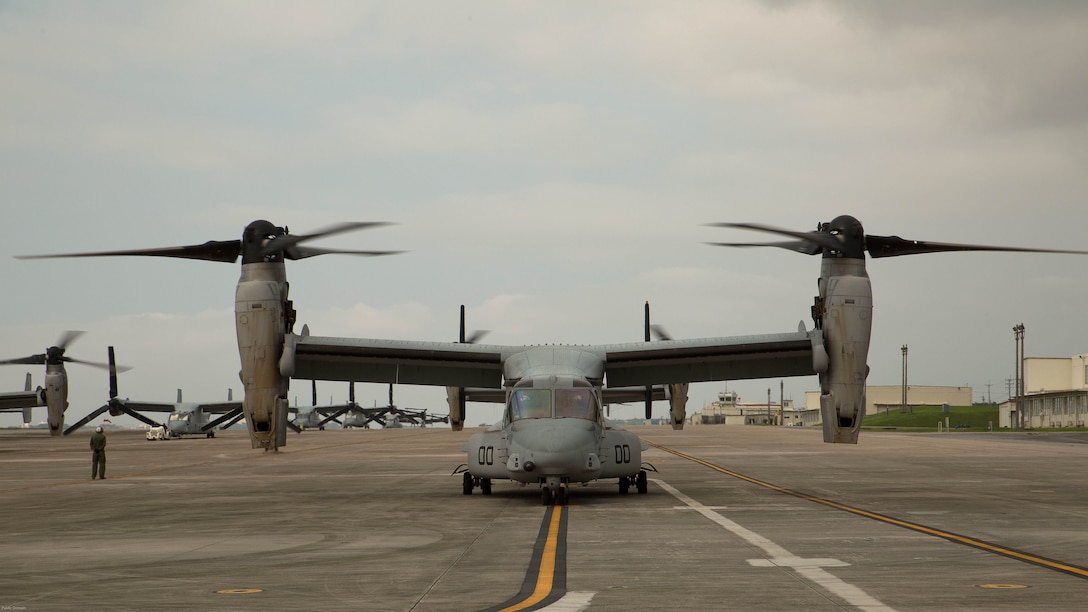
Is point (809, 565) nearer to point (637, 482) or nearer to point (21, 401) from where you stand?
point (637, 482)

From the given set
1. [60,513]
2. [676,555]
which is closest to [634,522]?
[676,555]

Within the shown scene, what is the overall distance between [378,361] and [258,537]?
39.0 ft

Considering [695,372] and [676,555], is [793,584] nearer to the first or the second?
[676,555]

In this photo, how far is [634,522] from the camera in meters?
16.8

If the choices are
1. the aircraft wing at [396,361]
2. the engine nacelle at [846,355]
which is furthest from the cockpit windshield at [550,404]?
the engine nacelle at [846,355]

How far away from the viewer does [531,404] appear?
21250 millimetres

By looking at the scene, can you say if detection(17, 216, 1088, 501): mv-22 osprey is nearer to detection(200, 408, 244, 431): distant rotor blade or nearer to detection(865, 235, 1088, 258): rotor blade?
detection(865, 235, 1088, 258): rotor blade

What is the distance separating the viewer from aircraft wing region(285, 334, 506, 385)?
25859 millimetres

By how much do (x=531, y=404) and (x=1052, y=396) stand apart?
353 ft

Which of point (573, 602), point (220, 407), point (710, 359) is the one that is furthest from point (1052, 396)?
point (573, 602)

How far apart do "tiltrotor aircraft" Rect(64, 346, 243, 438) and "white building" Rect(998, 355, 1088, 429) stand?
74253 millimetres

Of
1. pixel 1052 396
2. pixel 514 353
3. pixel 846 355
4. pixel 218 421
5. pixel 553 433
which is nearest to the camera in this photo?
pixel 553 433

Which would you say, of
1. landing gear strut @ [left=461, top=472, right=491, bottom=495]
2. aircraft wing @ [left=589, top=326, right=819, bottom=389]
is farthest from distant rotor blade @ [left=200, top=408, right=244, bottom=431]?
landing gear strut @ [left=461, top=472, right=491, bottom=495]

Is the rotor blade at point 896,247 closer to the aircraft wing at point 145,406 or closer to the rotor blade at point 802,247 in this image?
the rotor blade at point 802,247
